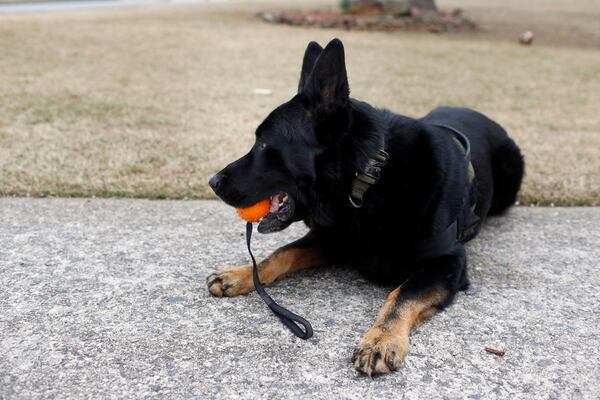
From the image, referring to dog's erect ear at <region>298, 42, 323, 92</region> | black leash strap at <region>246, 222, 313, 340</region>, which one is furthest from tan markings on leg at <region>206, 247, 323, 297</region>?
dog's erect ear at <region>298, 42, 323, 92</region>

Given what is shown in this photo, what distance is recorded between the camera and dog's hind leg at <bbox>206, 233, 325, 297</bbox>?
310 centimetres

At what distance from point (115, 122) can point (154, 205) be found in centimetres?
262

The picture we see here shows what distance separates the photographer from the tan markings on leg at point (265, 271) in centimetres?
310

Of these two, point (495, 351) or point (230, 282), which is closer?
point (495, 351)

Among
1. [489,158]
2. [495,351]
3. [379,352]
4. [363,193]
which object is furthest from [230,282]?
[489,158]

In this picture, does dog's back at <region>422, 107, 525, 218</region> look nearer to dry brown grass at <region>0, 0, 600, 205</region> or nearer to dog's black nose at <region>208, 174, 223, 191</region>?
dry brown grass at <region>0, 0, 600, 205</region>

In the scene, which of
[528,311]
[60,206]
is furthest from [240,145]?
[528,311]

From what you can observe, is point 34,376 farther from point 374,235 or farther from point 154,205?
point 154,205

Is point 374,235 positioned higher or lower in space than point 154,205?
higher

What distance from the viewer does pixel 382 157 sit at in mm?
2830

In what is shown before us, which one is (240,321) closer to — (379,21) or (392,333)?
(392,333)

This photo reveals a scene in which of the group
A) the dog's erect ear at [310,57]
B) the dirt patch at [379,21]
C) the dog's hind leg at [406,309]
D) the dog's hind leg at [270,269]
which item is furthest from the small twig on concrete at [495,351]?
the dirt patch at [379,21]

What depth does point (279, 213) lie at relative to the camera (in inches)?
116

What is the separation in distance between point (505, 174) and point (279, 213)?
2125mm
